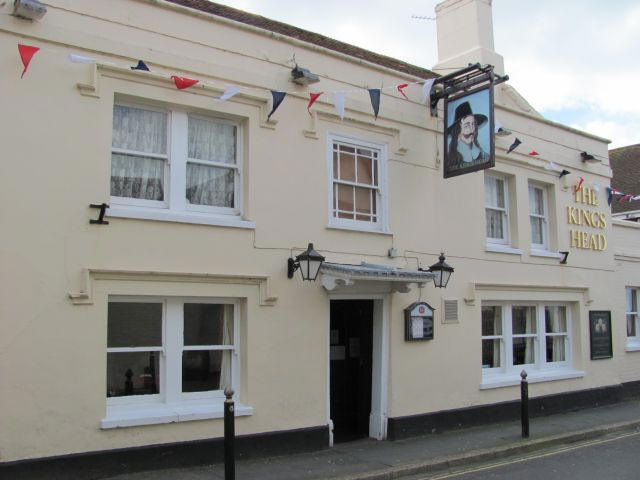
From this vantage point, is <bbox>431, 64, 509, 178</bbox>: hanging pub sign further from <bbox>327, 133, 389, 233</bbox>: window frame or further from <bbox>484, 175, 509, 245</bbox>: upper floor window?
<bbox>484, 175, 509, 245</bbox>: upper floor window

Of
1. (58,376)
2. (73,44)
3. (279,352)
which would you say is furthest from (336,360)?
(73,44)

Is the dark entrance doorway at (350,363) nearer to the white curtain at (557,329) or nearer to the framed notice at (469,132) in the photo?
the framed notice at (469,132)

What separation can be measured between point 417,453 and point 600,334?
22.9 feet

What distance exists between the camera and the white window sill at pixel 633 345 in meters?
15.4

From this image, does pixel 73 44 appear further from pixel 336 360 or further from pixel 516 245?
pixel 516 245

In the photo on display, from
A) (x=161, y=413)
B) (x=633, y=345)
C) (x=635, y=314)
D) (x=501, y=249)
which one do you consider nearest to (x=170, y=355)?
(x=161, y=413)

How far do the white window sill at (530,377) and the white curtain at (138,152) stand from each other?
6858mm

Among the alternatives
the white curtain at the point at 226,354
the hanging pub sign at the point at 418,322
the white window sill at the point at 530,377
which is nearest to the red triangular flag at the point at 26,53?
the white curtain at the point at 226,354

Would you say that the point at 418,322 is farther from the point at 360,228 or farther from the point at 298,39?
the point at 298,39

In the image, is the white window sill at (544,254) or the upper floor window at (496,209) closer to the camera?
the upper floor window at (496,209)

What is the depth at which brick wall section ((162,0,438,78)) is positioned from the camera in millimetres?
9705

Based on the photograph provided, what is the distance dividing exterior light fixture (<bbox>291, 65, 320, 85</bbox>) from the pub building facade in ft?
0.19

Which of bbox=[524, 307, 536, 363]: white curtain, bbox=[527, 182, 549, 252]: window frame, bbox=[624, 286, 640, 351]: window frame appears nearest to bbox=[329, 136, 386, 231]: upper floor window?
bbox=[527, 182, 549, 252]: window frame

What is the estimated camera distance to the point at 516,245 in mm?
12688
